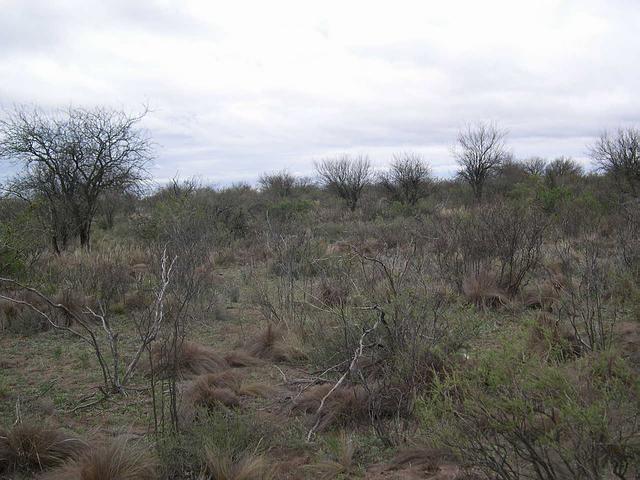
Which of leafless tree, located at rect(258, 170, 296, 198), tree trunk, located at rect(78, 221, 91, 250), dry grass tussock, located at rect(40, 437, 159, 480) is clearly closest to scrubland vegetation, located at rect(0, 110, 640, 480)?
dry grass tussock, located at rect(40, 437, 159, 480)

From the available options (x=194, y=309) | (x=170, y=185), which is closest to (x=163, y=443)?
(x=194, y=309)

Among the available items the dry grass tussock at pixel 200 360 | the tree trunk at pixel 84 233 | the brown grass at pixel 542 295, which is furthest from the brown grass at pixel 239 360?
the tree trunk at pixel 84 233

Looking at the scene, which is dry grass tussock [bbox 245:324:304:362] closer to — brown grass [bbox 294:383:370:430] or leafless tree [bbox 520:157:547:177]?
brown grass [bbox 294:383:370:430]

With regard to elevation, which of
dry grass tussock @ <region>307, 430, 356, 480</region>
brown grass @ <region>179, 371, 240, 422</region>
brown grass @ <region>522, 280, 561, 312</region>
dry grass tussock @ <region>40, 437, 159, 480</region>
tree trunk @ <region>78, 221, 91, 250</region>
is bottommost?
dry grass tussock @ <region>307, 430, 356, 480</region>

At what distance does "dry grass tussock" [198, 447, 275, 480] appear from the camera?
3.71 m

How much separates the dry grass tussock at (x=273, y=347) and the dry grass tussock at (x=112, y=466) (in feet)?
10.4

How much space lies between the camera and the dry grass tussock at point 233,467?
3713 millimetres

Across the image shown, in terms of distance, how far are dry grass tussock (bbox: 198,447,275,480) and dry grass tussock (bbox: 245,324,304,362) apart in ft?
9.83

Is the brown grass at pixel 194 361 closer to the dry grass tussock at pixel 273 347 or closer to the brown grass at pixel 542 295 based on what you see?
the dry grass tussock at pixel 273 347

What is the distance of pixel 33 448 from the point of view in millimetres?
4141

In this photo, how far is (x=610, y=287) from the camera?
7398 millimetres

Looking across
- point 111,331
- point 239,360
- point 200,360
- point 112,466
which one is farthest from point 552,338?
point 111,331

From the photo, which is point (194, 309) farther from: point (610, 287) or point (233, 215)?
point (233, 215)

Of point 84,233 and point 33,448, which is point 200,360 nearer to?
point 33,448
